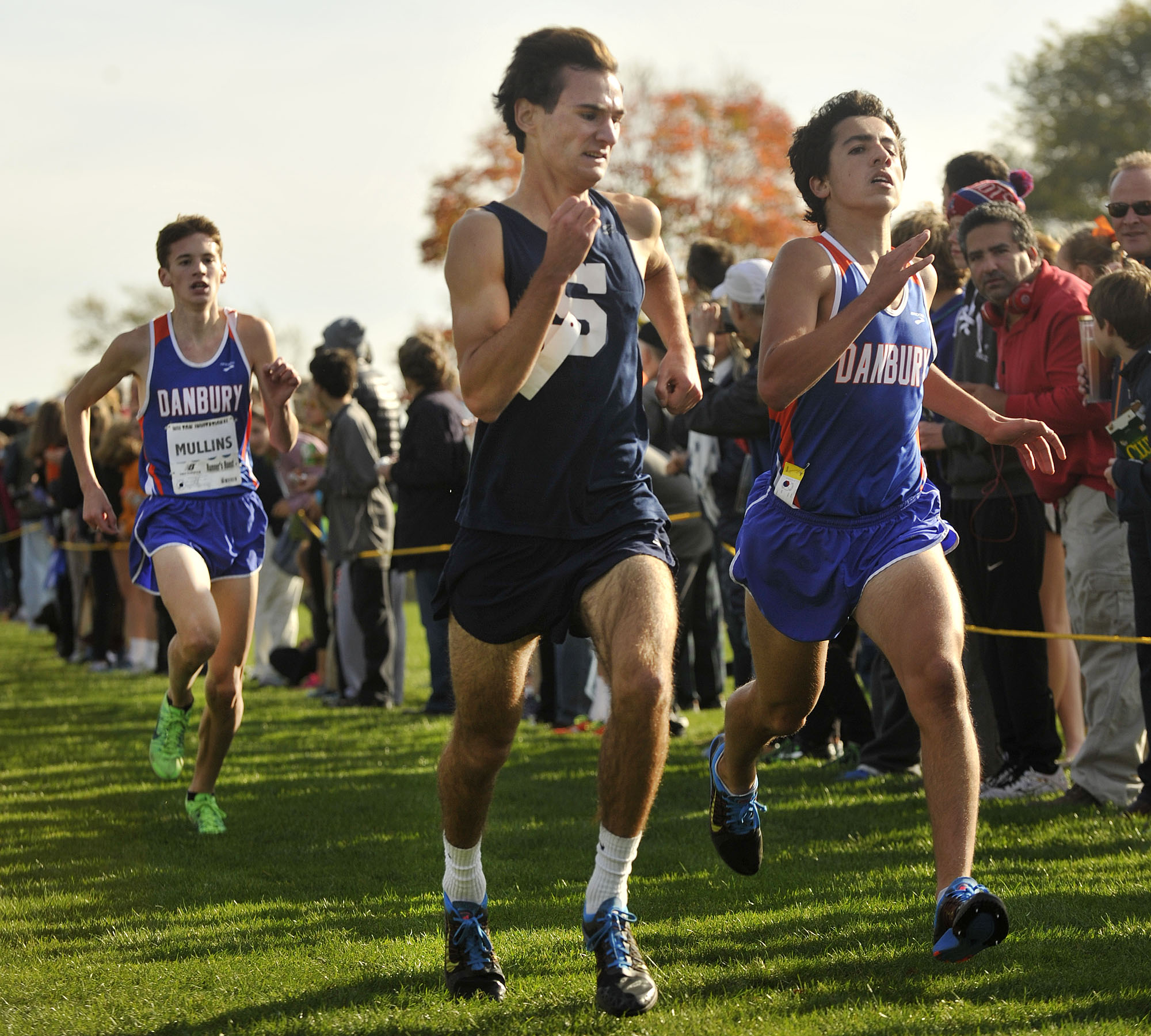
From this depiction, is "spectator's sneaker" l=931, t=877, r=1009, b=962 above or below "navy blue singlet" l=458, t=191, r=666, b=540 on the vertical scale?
below

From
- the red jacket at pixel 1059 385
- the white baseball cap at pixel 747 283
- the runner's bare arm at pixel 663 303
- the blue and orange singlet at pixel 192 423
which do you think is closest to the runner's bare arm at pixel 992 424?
the runner's bare arm at pixel 663 303

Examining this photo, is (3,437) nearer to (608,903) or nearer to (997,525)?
(997,525)

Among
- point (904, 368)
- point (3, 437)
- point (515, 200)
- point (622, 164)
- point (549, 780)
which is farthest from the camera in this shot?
point (622, 164)

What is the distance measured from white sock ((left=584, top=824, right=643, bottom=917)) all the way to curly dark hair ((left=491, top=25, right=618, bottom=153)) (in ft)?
6.40

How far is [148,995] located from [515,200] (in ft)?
8.07

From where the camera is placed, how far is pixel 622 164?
34906 mm

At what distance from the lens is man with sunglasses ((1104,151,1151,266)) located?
6.42 m

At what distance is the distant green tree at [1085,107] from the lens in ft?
139

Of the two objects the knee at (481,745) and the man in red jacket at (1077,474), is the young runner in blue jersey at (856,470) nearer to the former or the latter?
the knee at (481,745)

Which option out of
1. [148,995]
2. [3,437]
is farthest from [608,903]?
[3,437]

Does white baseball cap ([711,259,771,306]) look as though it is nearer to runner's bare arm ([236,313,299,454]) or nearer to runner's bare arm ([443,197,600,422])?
runner's bare arm ([236,313,299,454])

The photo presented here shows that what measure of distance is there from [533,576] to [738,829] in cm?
150

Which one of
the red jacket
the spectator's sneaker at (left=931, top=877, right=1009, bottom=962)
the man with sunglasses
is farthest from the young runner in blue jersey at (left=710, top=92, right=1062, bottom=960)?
the man with sunglasses

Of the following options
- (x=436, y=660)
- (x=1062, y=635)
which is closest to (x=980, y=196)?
(x=1062, y=635)
